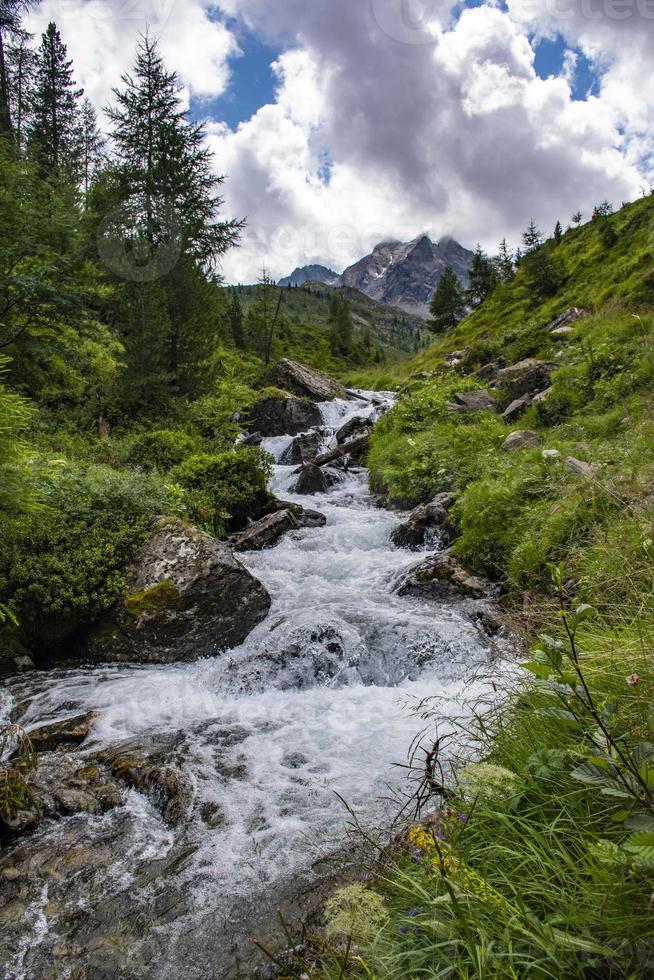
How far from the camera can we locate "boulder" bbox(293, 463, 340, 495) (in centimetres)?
1533

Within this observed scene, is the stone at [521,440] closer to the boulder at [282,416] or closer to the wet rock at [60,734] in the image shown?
the wet rock at [60,734]

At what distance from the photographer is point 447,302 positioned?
48.9 m

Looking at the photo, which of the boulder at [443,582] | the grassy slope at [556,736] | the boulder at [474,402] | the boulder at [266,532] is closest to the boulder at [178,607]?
the boulder at [443,582]

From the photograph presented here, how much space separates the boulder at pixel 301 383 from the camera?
3077 centimetres

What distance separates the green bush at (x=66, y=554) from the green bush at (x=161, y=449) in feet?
15.9

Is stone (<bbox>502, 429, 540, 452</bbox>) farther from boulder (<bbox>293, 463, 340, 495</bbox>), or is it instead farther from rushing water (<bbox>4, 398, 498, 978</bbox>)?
boulder (<bbox>293, 463, 340, 495</bbox>)

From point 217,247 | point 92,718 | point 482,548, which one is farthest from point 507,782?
point 217,247

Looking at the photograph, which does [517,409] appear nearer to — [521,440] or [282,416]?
[521,440]

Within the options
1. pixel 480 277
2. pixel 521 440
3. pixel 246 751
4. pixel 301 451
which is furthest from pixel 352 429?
pixel 480 277

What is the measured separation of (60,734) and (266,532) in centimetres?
630

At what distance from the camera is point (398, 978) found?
1557 mm

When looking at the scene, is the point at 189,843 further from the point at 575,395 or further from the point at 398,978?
the point at 575,395

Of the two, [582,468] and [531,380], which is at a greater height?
[531,380]

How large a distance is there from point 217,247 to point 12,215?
553 inches
